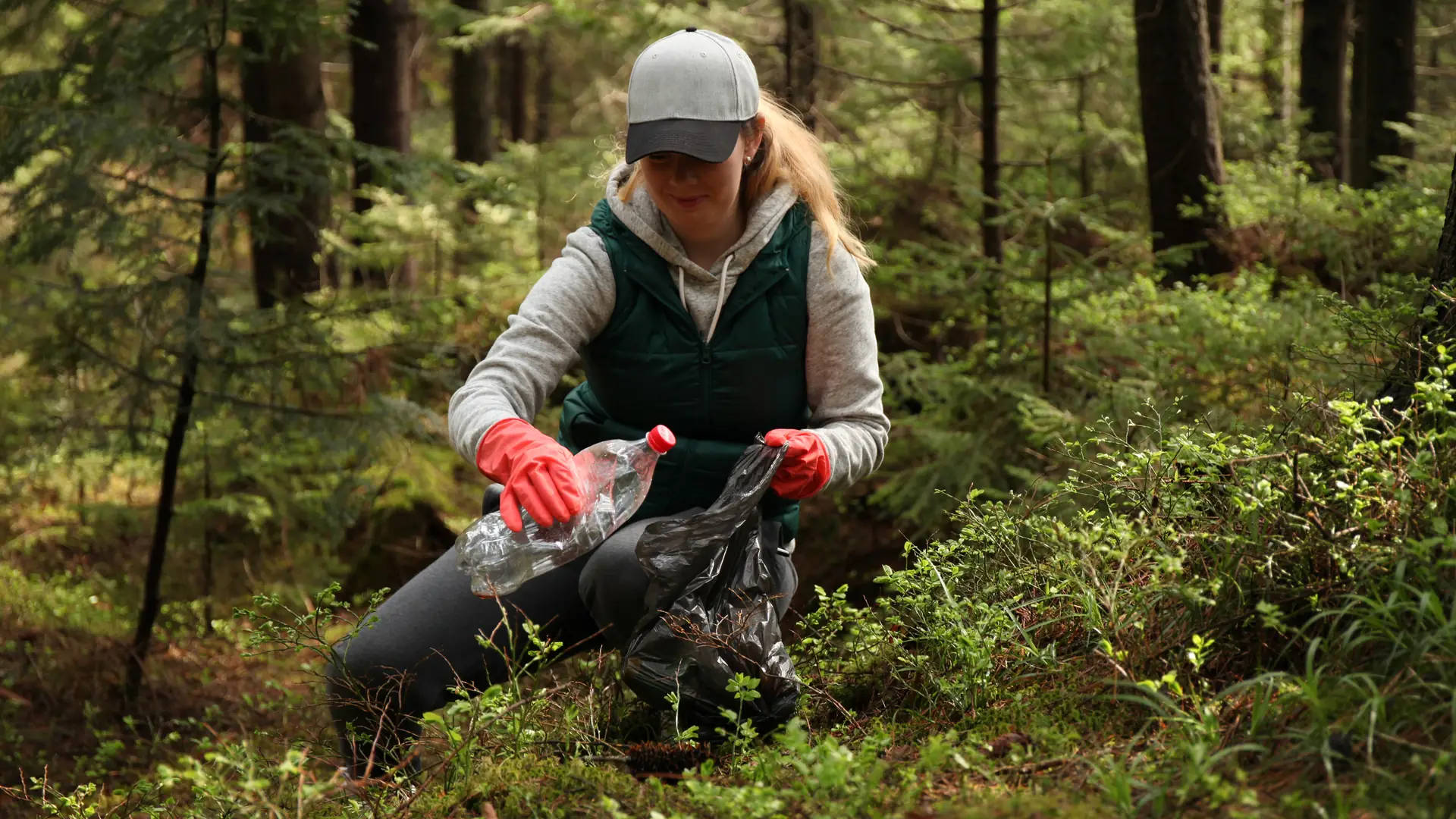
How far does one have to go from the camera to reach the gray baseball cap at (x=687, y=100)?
294 centimetres

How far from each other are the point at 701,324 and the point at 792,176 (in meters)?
0.52

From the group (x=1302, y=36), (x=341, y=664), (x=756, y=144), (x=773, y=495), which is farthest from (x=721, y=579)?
(x=1302, y=36)

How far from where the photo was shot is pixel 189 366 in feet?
18.3

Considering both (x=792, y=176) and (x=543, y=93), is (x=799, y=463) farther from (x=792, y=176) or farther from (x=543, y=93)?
(x=543, y=93)

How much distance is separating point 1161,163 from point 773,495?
20.9 ft

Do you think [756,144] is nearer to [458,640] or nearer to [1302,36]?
[458,640]

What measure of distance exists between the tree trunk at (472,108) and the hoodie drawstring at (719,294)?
10.9 metres

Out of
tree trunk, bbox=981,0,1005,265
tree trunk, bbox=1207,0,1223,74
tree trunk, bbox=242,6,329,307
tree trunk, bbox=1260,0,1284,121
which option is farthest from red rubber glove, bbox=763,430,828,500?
tree trunk, bbox=1260,0,1284,121

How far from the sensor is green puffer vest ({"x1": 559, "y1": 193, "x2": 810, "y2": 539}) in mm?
3168

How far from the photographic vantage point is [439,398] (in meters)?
8.41

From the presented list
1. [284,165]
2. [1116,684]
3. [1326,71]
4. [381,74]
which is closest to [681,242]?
[1116,684]

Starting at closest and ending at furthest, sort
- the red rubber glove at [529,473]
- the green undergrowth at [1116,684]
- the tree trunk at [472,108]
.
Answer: the green undergrowth at [1116,684] → the red rubber glove at [529,473] → the tree trunk at [472,108]

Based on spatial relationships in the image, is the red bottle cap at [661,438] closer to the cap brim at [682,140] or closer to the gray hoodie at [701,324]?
the gray hoodie at [701,324]

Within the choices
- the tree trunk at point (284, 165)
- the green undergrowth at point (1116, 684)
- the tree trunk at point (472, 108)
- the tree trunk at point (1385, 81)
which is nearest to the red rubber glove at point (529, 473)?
the green undergrowth at point (1116, 684)
